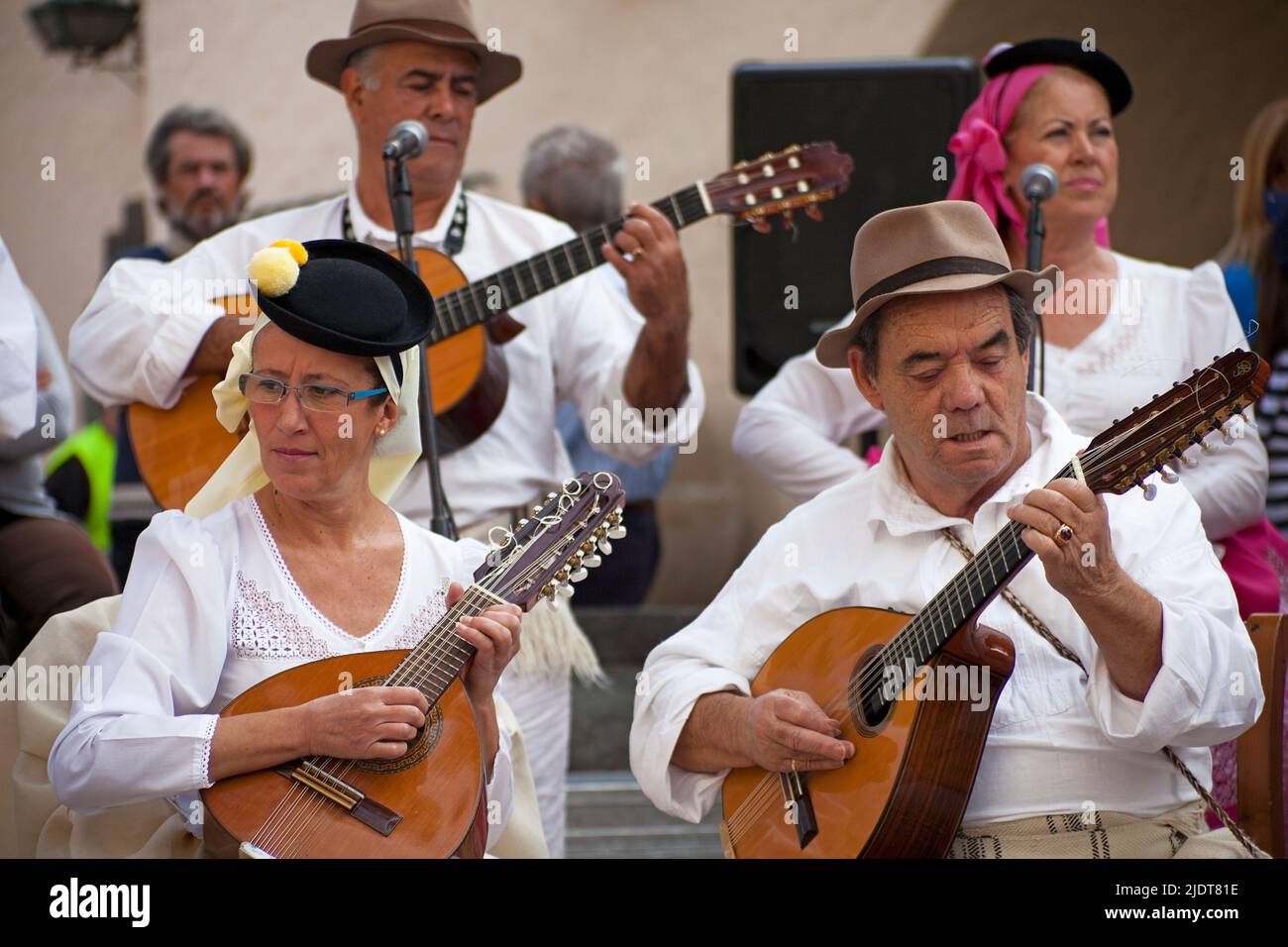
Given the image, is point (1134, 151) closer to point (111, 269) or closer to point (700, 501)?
point (700, 501)

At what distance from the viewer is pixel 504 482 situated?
402 cm

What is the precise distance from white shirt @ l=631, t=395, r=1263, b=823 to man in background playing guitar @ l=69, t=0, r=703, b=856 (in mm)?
700

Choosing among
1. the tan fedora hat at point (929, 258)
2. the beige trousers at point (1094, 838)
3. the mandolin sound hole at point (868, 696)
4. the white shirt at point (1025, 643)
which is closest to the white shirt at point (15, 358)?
the white shirt at point (1025, 643)

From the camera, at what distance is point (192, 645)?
284 centimetres

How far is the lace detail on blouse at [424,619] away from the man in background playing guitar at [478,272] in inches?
35.6

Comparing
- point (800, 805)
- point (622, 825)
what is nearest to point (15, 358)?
point (800, 805)

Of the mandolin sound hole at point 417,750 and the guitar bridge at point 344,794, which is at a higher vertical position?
the mandolin sound hole at point 417,750

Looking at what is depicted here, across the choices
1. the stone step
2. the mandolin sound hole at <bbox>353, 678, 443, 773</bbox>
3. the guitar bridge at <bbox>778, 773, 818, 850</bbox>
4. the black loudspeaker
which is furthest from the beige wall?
the mandolin sound hole at <bbox>353, 678, 443, 773</bbox>

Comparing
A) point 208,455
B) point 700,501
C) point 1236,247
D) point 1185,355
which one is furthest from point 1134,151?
point 208,455

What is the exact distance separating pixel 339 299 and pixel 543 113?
17.8ft

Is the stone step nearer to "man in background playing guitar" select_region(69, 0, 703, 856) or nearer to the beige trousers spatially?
"man in background playing guitar" select_region(69, 0, 703, 856)

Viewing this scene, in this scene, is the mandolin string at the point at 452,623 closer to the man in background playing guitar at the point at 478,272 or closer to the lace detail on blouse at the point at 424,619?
the lace detail on blouse at the point at 424,619

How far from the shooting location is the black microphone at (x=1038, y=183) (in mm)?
3652
